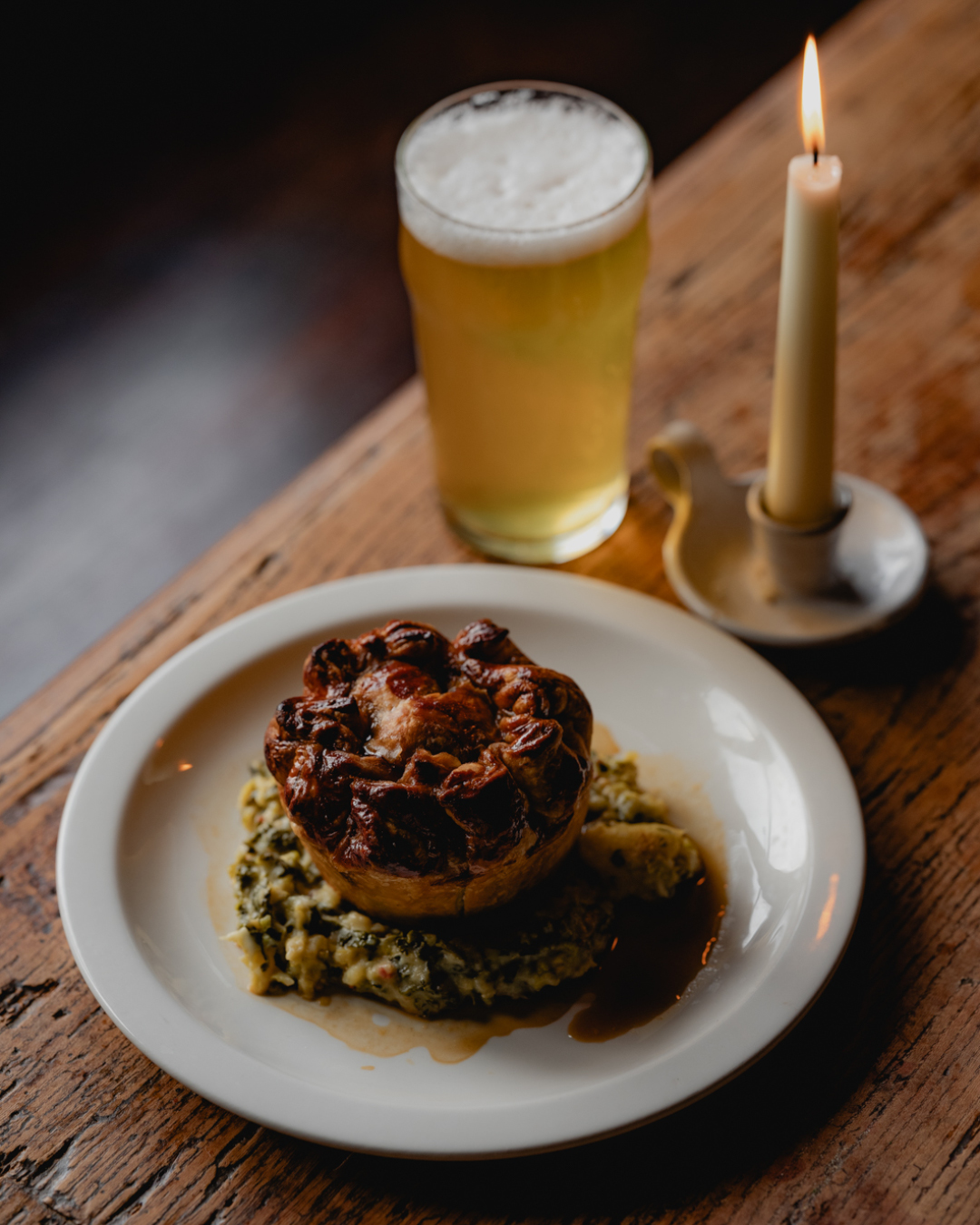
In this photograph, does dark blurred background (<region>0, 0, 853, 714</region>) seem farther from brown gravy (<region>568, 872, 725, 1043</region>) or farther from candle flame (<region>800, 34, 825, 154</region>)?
candle flame (<region>800, 34, 825, 154</region>)

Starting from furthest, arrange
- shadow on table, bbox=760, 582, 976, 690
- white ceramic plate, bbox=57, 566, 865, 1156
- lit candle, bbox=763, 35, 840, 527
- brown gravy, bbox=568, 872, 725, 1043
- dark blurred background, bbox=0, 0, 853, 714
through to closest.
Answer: dark blurred background, bbox=0, 0, 853, 714 < shadow on table, bbox=760, 582, 976, 690 < lit candle, bbox=763, 35, 840, 527 < brown gravy, bbox=568, 872, 725, 1043 < white ceramic plate, bbox=57, 566, 865, 1156

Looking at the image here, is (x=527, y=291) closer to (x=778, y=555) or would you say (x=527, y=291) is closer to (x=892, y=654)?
(x=778, y=555)

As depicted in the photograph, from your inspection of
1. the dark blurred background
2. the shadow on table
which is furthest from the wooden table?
the dark blurred background

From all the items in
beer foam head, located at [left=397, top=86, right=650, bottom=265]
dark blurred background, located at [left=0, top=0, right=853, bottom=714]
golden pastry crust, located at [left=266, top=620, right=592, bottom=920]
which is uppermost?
beer foam head, located at [left=397, top=86, right=650, bottom=265]

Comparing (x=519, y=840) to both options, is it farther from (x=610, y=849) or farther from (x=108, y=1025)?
(x=108, y=1025)

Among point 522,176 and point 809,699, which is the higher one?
point 522,176

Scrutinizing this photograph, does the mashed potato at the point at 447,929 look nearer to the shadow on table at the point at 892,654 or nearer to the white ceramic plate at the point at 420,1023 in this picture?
the white ceramic plate at the point at 420,1023

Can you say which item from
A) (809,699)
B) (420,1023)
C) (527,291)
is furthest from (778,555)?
(420,1023)
